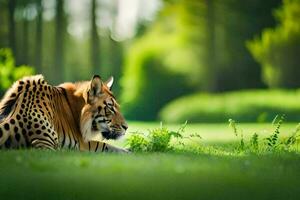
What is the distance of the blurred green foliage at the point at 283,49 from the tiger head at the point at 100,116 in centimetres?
1830

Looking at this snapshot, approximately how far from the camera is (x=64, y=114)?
32.6 ft

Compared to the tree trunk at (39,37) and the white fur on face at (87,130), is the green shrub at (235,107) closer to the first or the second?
the tree trunk at (39,37)

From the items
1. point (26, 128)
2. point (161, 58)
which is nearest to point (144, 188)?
point (26, 128)

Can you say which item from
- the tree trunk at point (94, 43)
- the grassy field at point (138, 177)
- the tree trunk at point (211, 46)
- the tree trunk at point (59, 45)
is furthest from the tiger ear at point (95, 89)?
the tree trunk at point (211, 46)

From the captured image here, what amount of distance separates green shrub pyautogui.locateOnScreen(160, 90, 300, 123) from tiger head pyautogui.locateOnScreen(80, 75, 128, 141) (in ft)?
49.1

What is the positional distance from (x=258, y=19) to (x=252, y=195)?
22.7 metres

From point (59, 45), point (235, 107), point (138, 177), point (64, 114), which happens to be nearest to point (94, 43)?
point (59, 45)

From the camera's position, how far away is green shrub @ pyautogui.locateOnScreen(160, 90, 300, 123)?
25297mm

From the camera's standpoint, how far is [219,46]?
29.3 m

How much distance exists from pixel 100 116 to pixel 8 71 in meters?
13.1

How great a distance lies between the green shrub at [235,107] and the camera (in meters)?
25.3

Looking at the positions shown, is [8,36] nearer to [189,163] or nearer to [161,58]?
[161,58]

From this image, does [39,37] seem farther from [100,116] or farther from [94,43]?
[100,116]

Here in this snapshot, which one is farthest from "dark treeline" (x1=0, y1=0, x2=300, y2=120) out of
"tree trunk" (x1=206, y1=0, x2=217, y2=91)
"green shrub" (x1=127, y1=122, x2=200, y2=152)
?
"green shrub" (x1=127, y1=122, x2=200, y2=152)
